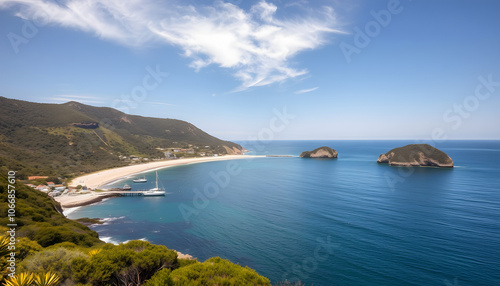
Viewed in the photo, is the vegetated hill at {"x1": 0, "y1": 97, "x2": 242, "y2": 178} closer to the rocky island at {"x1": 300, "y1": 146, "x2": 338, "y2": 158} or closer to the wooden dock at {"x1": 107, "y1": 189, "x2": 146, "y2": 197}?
the wooden dock at {"x1": 107, "y1": 189, "x2": 146, "y2": 197}

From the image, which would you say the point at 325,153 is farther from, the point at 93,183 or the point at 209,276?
the point at 209,276

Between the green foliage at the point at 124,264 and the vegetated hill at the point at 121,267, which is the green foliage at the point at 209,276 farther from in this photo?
the green foliage at the point at 124,264

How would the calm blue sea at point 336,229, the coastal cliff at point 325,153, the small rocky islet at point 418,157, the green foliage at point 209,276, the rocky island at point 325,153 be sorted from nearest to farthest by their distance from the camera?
1. the green foliage at point 209,276
2. the calm blue sea at point 336,229
3. the small rocky islet at point 418,157
4. the coastal cliff at point 325,153
5. the rocky island at point 325,153

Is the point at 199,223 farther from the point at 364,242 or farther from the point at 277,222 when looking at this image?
the point at 364,242

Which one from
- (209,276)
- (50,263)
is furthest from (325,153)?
(50,263)

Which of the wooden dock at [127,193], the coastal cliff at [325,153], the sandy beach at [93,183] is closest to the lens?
the sandy beach at [93,183]

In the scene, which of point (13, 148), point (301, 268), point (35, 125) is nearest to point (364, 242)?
point (301, 268)

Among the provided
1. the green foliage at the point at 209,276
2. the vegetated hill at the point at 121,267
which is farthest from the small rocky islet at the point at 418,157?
the vegetated hill at the point at 121,267
